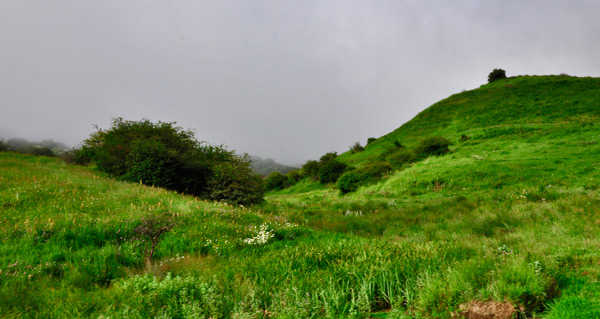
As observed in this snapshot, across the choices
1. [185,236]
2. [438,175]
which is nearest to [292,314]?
[185,236]

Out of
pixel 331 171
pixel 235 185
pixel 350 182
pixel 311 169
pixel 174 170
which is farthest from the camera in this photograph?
pixel 311 169

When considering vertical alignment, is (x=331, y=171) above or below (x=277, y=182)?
above

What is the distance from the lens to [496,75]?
5838 cm

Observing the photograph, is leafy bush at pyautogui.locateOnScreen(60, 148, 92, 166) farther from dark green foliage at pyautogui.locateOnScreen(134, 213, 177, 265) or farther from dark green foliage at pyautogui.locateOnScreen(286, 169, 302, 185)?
dark green foliage at pyautogui.locateOnScreen(286, 169, 302, 185)

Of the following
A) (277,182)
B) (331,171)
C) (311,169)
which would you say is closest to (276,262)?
(331,171)

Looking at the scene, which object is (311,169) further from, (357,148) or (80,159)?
(80,159)

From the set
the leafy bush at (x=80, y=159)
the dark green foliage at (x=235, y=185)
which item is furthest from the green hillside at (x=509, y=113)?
the leafy bush at (x=80, y=159)

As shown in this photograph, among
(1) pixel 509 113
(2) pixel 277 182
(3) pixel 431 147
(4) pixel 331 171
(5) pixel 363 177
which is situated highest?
(1) pixel 509 113

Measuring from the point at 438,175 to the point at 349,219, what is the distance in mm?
12368

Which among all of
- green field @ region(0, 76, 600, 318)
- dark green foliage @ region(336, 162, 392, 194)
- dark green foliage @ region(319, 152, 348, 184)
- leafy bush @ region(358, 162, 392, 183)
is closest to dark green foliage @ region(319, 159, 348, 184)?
dark green foliage @ region(319, 152, 348, 184)

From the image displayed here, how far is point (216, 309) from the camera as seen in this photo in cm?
267

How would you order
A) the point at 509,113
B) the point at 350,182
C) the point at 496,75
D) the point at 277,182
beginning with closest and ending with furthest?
the point at 350,182, the point at 509,113, the point at 277,182, the point at 496,75

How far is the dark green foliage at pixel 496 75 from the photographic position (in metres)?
58.1

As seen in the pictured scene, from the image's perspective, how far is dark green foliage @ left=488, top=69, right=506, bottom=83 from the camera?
5809 centimetres
